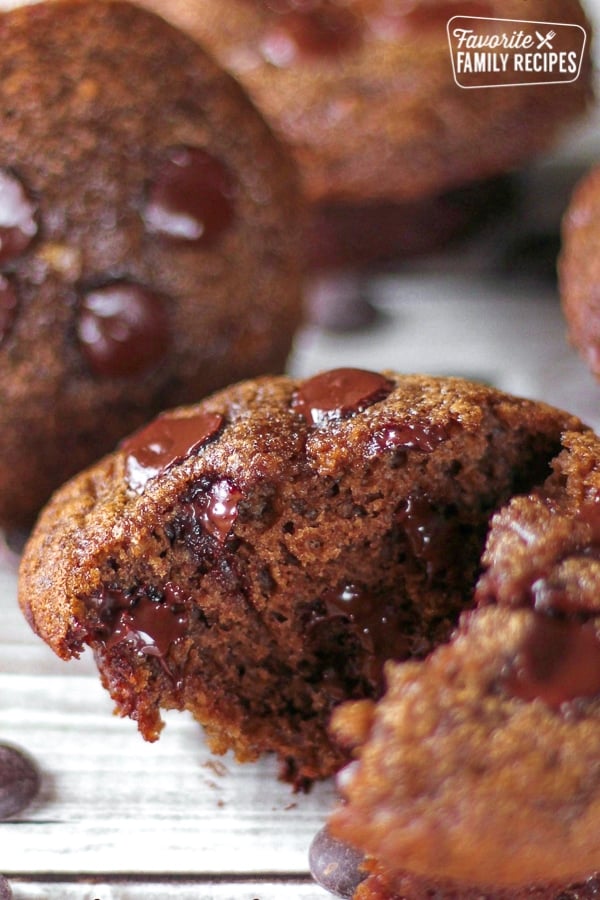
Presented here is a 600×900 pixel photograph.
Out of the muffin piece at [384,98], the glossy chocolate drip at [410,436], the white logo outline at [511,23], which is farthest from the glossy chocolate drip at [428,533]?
the white logo outline at [511,23]

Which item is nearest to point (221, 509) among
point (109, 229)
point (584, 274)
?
point (109, 229)

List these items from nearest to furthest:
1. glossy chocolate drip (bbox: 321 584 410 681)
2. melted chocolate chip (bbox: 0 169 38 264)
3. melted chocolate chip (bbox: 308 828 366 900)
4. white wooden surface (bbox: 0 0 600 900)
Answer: melted chocolate chip (bbox: 308 828 366 900) → white wooden surface (bbox: 0 0 600 900) → glossy chocolate drip (bbox: 321 584 410 681) → melted chocolate chip (bbox: 0 169 38 264)

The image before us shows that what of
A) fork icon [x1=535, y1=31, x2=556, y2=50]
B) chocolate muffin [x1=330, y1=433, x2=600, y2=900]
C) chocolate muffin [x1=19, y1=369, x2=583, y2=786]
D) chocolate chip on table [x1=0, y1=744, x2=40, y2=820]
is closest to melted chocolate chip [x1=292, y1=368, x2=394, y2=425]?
chocolate muffin [x1=19, y1=369, x2=583, y2=786]

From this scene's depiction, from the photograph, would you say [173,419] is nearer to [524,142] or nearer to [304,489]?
[304,489]

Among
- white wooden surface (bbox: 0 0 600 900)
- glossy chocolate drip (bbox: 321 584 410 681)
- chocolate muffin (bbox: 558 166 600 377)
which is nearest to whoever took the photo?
white wooden surface (bbox: 0 0 600 900)

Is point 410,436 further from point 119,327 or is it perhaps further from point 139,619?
point 119,327

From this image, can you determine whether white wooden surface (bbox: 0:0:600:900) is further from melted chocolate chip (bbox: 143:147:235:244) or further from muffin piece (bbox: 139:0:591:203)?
muffin piece (bbox: 139:0:591:203)

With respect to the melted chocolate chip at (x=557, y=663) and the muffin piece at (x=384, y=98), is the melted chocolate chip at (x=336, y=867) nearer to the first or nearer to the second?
the melted chocolate chip at (x=557, y=663)
